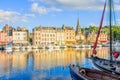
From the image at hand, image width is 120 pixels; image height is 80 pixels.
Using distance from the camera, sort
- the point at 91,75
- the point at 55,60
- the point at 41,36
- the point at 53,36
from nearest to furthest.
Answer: the point at 91,75, the point at 55,60, the point at 41,36, the point at 53,36

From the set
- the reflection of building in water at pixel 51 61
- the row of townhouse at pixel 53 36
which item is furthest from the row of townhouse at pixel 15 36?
the reflection of building in water at pixel 51 61

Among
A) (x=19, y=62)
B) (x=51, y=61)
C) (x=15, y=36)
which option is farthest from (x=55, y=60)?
(x=15, y=36)

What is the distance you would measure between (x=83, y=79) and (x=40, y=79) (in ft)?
40.3

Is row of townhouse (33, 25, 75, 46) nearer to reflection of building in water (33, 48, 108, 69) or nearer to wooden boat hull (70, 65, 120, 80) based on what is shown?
reflection of building in water (33, 48, 108, 69)

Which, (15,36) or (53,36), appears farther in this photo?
(53,36)

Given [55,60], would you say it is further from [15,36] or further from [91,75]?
[15,36]

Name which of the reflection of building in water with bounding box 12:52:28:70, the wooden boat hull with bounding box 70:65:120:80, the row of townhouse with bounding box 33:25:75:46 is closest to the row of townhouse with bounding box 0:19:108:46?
the row of townhouse with bounding box 33:25:75:46

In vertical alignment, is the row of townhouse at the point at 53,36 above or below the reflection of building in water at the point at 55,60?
above

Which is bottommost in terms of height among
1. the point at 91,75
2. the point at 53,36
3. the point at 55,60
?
the point at 55,60

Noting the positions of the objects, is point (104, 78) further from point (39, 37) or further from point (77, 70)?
point (39, 37)

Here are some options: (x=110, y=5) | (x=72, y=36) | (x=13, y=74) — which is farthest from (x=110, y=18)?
(x=72, y=36)

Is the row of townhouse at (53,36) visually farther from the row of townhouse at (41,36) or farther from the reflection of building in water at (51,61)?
the reflection of building in water at (51,61)

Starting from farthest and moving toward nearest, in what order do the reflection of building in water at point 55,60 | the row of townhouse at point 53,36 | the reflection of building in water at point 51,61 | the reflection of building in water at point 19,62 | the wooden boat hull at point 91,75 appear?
the row of townhouse at point 53,36 → the reflection of building in water at point 55,60 → the reflection of building in water at point 51,61 → the reflection of building in water at point 19,62 → the wooden boat hull at point 91,75

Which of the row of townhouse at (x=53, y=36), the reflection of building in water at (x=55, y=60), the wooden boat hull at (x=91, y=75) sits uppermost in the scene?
the row of townhouse at (x=53, y=36)
